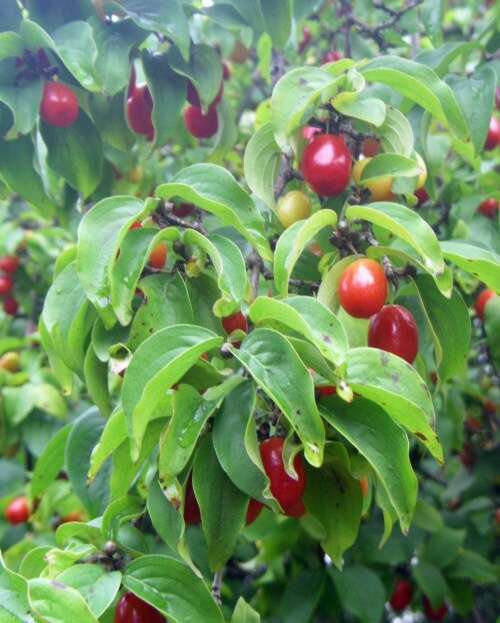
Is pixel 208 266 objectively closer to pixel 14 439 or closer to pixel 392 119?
pixel 392 119

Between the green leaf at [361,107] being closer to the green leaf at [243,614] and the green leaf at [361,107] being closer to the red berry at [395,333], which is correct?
the red berry at [395,333]

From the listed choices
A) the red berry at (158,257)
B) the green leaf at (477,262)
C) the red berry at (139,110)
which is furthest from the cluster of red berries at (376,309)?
the red berry at (139,110)

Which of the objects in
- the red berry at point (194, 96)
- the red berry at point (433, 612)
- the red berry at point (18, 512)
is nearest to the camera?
the red berry at point (194, 96)

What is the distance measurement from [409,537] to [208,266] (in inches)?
54.3

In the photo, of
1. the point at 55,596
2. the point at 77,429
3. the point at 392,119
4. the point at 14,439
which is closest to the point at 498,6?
the point at 392,119

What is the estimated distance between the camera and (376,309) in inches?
47.2

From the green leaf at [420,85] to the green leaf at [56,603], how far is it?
0.97m

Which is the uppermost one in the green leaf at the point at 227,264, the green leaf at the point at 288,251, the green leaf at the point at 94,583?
the green leaf at the point at 288,251

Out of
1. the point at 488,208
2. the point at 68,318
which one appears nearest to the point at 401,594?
the point at 488,208

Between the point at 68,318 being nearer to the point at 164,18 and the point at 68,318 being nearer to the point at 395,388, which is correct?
the point at 395,388

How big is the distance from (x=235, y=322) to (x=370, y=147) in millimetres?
550

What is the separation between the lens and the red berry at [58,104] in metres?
1.58

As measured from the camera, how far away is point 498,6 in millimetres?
1899

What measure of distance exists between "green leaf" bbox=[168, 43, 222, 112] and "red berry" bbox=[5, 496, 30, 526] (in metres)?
1.47
